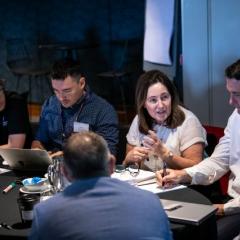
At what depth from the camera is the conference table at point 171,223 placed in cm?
210

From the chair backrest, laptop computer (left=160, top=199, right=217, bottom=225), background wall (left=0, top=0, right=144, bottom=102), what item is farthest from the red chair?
the chair backrest

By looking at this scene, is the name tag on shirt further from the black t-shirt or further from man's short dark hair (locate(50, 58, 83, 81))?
the black t-shirt

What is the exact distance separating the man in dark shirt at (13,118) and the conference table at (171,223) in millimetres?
1015

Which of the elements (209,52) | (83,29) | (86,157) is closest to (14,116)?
(209,52)

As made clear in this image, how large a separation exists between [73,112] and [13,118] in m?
0.45

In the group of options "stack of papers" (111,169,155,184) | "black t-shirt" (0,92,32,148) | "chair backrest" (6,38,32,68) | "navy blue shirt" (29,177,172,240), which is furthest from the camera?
"chair backrest" (6,38,32,68)

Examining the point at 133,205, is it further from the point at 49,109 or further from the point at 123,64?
the point at 123,64

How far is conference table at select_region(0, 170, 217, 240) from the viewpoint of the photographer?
2096mm

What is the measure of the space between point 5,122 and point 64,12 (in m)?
4.48

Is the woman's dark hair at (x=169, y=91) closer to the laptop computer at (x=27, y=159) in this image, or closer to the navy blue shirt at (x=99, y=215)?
the laptop computer at (x=27, y=159)

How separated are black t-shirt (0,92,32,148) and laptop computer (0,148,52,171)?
72cm

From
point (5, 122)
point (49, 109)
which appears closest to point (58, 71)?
point (49, 109)

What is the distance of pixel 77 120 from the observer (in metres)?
3.54

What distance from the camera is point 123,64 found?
7609mm
